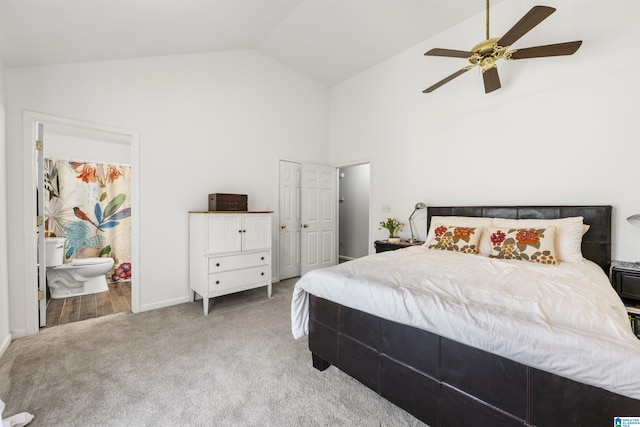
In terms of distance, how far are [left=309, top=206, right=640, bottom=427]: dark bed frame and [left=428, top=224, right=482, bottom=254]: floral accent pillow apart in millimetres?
1606

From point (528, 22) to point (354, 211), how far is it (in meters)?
4.28

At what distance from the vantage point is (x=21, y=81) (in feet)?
7.59

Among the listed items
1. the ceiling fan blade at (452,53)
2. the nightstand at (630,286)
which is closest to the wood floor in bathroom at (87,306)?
the ceiling fan blade at (452,53)

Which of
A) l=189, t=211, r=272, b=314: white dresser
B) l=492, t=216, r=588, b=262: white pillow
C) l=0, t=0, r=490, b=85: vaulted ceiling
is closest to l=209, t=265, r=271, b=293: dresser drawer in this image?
l=189, t=211, r=272, b=314: white dresser

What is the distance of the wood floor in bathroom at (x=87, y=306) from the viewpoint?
278cm

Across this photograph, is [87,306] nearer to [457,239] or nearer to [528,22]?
[457,239]

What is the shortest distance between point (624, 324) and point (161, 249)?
3679 mm

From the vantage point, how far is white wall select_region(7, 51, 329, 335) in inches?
93.0

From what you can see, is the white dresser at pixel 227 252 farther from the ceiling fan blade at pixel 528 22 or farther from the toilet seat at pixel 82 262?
the ceiling fan blade at pixel 528 22

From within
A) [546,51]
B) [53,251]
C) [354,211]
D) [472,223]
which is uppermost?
[546,51]

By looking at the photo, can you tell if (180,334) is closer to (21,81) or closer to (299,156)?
(21,81)

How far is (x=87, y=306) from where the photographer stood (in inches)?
122

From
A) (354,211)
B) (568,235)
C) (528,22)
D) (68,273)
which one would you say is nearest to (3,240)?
(68,273)

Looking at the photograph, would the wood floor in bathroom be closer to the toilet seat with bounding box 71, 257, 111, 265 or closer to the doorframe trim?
the doorframe trim
